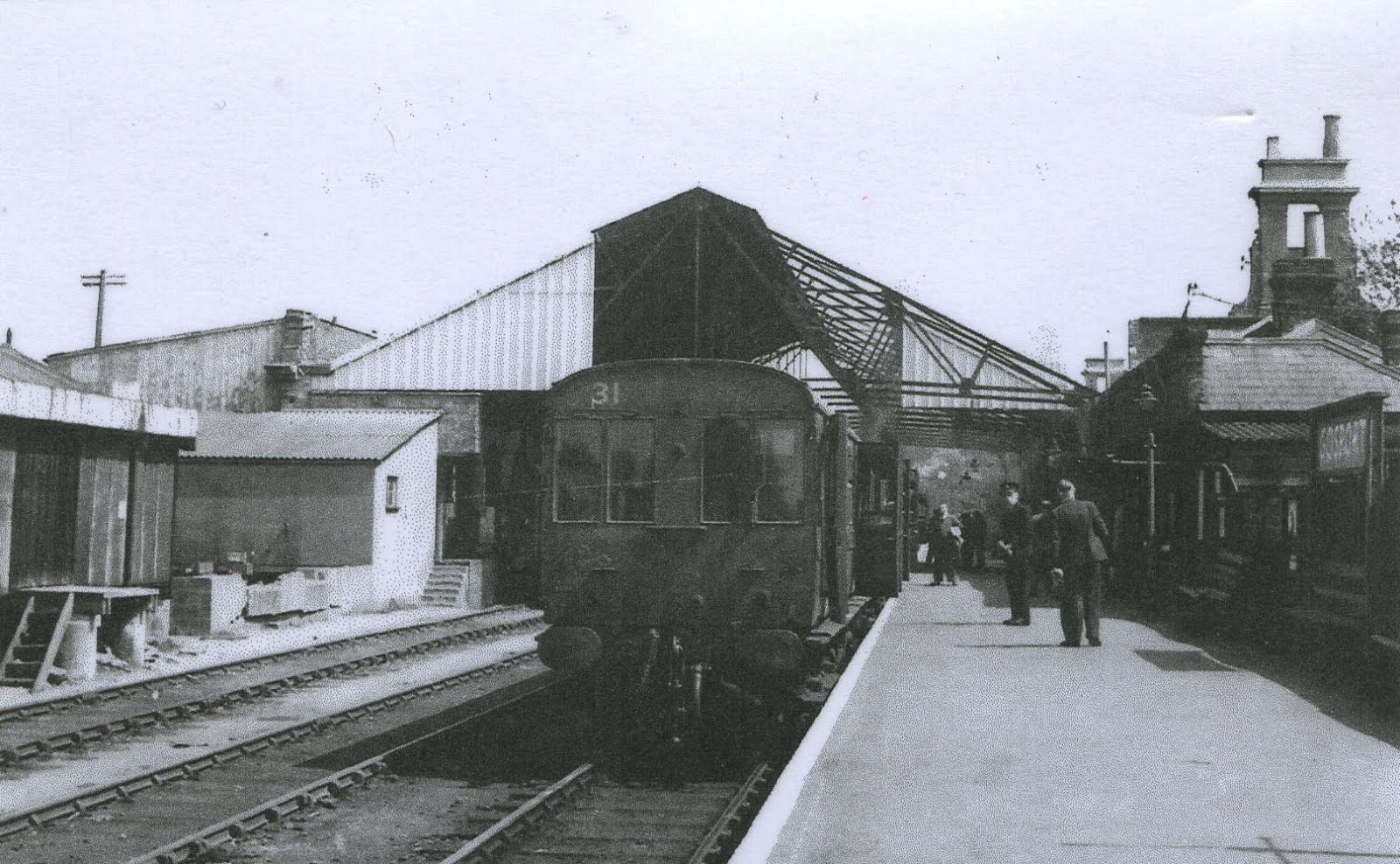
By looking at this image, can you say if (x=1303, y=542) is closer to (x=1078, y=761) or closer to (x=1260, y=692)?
(x=1260, y=692)

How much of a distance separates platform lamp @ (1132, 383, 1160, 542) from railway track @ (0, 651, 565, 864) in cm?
1087

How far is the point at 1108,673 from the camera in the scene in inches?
430

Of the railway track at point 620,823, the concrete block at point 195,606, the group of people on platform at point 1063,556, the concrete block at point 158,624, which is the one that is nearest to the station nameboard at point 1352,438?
the group of people on platform at point 1063,556

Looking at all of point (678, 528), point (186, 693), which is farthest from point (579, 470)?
point (186, 693)

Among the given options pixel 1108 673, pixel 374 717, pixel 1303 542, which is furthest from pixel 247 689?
pixel 1303 542

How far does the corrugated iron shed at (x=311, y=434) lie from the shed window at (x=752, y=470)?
15463 mm

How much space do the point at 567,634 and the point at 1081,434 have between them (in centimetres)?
Result: 1869

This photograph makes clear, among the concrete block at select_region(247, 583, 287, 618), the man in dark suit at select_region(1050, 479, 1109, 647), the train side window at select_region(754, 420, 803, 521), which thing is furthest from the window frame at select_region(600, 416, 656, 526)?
the concrete block at select_region(247, 583, 287, 618)

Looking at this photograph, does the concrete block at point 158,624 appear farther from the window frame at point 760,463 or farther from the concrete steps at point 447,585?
the window frame at point 760,463

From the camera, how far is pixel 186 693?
13.7m

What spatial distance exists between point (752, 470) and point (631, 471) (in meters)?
0.92

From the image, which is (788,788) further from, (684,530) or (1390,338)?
(1390,338)

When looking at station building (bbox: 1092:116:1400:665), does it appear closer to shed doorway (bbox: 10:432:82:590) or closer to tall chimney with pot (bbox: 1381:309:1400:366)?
tall chimney with pot (bbox: 1381:309:1400:366)

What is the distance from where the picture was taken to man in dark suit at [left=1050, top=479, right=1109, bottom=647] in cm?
1259
